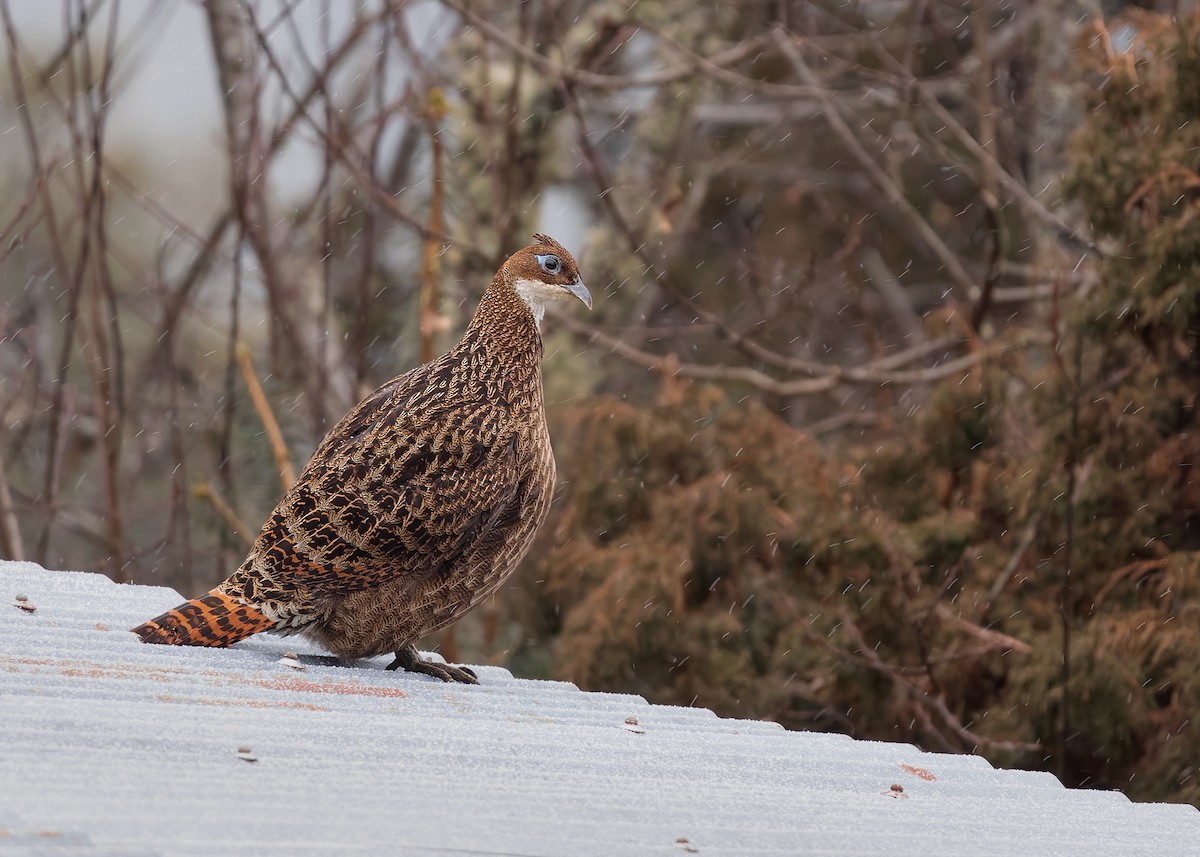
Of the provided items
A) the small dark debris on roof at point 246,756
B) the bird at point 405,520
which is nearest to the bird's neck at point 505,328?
the bird at point 405,520

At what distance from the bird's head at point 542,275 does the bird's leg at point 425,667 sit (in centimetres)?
115

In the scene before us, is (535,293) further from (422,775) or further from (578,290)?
(422,775)

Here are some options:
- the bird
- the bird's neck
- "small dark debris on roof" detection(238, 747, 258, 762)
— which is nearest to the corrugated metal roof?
"small dark debris on roof" detection(238, 747, 258, 762)

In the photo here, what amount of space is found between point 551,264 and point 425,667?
1.37 metres

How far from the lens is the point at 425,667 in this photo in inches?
187

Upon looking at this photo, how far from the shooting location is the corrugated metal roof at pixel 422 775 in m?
2.26

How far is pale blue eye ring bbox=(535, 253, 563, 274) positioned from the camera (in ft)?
16.9

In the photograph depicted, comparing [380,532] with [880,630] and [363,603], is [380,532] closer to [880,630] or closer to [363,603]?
[363,603]

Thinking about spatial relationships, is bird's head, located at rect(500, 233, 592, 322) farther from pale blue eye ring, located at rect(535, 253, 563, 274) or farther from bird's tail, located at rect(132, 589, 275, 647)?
bird's tail, located at rect(132, 589, 275, 647)

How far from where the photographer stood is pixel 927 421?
837 centimetres

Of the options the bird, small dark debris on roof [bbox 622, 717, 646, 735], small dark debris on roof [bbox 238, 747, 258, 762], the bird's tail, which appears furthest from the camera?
the bird

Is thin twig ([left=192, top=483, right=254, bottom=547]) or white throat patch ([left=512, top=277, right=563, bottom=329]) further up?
white throat patch ([left=512, top=277, right=563, bottom=329])

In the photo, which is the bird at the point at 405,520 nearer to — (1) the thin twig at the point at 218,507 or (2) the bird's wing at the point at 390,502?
(2) the bird's wing at the point at 390,502

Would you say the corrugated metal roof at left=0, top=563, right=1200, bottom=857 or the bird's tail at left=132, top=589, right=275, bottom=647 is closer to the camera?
the corrugated metal roof at left=0, top=563, right=1200, bottom=857
